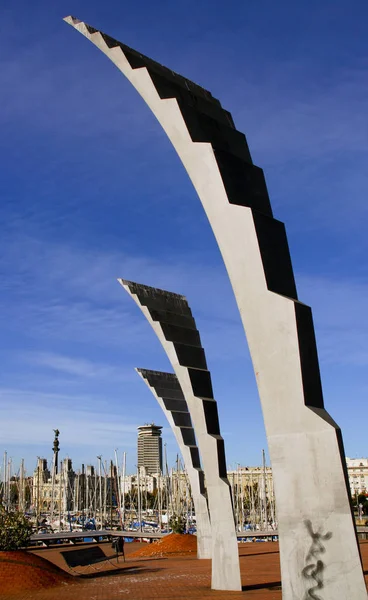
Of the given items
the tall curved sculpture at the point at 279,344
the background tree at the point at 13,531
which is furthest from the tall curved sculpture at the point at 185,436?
the tall curved sculpture at the point at 279,344

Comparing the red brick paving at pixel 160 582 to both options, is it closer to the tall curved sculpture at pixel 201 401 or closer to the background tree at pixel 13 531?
the tall curved sculpture at pixel 201 401

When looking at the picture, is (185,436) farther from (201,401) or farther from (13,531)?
(13,531)

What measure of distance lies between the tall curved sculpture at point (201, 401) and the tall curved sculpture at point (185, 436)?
5.55 m

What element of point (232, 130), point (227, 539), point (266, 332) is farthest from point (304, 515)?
point (227, 539)

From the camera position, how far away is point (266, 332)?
884cm

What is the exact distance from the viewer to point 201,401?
1873 cm

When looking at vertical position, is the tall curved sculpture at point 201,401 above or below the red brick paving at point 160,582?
above

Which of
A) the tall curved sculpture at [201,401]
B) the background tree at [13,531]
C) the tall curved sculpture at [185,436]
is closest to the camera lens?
the tall curved sculpture at [201,401]

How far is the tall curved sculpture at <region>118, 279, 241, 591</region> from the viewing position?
15672 millimetres

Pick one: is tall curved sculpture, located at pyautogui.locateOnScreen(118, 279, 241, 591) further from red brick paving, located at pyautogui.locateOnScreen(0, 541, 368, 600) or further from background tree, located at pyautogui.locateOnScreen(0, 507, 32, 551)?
background tree, located at pyautogui.locateOnScreen(0, 507, 32, 551)

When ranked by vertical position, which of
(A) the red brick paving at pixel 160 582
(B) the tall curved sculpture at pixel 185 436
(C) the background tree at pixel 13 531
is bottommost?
(A) the red brick paving at pixel 160 582

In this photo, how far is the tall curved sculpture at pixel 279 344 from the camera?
793 centimetres

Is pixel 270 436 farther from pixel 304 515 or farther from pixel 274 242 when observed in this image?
pixel 274 242


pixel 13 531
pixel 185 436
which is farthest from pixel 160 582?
pixel 185 436
